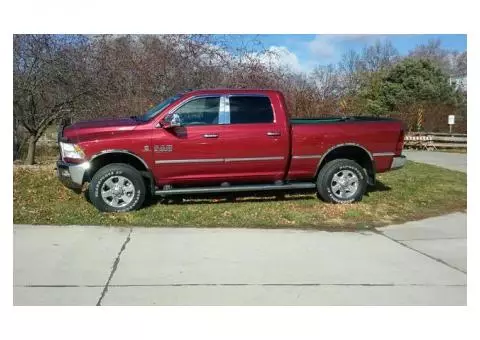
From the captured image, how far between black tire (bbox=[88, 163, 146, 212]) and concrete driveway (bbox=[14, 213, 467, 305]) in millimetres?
867

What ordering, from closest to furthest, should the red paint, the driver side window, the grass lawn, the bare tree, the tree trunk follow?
the grass lawn, the red paint, the driver side window, the bare tree, the tree trunk

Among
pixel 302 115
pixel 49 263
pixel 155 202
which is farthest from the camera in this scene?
pixel 302 115

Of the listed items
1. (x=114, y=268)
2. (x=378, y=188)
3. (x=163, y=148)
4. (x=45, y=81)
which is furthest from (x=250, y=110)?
(x=45, y=81)

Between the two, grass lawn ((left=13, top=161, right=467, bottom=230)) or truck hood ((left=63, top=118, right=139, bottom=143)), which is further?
truck hood ((left=63, top=118, right=139, bottom=143))

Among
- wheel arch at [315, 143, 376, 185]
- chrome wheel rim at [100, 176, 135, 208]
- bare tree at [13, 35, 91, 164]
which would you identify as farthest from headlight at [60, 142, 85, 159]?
bare tree at [13, 35, 91, 164]

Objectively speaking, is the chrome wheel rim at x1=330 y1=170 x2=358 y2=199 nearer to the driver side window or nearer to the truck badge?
the driver side window

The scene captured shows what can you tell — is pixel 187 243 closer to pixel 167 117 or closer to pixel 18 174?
pixel 167 117

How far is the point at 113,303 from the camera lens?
4102 mm

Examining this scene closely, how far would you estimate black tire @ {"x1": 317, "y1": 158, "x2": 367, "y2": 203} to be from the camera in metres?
7.88

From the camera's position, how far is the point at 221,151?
735 cm

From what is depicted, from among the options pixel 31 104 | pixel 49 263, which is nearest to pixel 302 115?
pixel 31 104

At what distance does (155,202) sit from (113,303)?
369cm

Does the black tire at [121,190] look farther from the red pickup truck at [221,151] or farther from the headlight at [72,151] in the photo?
the headlight at [72,151]

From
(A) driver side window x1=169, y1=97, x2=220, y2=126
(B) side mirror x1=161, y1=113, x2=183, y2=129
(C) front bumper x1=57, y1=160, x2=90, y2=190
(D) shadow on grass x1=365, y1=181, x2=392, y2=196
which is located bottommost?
(D) shadow on grass x1=365, y1=181, x2=392, y2=196
